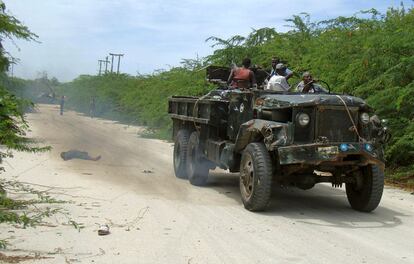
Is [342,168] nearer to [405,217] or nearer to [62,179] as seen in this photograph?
[405,217]

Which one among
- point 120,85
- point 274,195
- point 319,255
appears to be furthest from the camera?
point 120,85

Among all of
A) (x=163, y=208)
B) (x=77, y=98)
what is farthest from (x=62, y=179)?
(x=77, y=98)

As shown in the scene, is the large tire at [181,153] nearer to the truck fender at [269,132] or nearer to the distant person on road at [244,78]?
the distant person on road at [244,78]

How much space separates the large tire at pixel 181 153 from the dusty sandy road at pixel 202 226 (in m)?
0.30

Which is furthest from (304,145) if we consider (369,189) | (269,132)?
(369,189)

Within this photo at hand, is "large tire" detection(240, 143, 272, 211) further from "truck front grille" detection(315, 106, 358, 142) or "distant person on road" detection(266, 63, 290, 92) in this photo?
"distant person on road" detection(266, 63, 290, 92)

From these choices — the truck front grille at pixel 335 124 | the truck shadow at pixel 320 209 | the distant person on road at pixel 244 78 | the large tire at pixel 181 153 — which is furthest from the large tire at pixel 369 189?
the large tire at pixel 181 153

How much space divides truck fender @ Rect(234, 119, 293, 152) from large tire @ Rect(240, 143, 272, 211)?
19 cm

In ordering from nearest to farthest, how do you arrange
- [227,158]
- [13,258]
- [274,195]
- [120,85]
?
[13,258] < [227,158] < [274,195] < [120,85]

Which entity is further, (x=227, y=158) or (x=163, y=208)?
(x=227, y=158)

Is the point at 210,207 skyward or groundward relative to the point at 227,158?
groundward

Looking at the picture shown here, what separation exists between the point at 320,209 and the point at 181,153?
385 cm

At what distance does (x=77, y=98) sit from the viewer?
67562 mm

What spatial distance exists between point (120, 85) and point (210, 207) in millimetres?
41579
